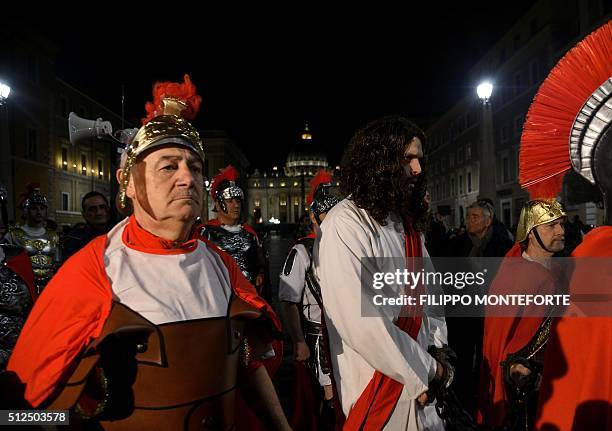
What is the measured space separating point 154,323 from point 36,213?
6747 mm

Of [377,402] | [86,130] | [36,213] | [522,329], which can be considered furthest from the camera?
[36,213]

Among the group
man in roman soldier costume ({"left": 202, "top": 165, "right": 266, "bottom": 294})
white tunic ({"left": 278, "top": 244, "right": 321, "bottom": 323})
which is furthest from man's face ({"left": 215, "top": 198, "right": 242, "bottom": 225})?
white tunic ({"left": 278, "top": 244, "right": 321, "bottom": 323})

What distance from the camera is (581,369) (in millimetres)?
2045

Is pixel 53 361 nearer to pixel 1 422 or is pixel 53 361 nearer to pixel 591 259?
pixel 1 422

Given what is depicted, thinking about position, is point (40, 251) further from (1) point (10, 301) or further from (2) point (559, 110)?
(2) point (559, 110)

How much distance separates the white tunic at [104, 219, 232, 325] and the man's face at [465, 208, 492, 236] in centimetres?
494

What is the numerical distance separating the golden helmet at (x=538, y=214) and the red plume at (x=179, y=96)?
3355 millimetres

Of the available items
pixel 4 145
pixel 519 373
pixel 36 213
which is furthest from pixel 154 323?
pixel 4 145

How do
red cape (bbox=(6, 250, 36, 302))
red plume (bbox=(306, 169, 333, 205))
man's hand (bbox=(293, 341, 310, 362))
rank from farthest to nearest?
red plume (bbox=(306, 169, 333, 205)) < man's hand (bbox=(293, 341, 310, 362)) < red cape (bbox=(6, 250, 36, 302))

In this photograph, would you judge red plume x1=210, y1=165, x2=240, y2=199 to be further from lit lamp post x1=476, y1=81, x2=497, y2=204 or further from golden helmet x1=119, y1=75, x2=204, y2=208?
lit lamp post x1=476, y1=81, x2=497, y2=204

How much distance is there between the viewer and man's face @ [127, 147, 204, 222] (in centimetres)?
189

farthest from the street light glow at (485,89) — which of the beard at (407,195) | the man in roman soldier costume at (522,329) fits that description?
the beard at (407,195)

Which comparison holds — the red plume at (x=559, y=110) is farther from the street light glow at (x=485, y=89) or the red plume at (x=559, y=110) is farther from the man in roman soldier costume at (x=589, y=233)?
the street light glow at (x=485, y=89)

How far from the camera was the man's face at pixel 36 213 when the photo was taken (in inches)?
286
